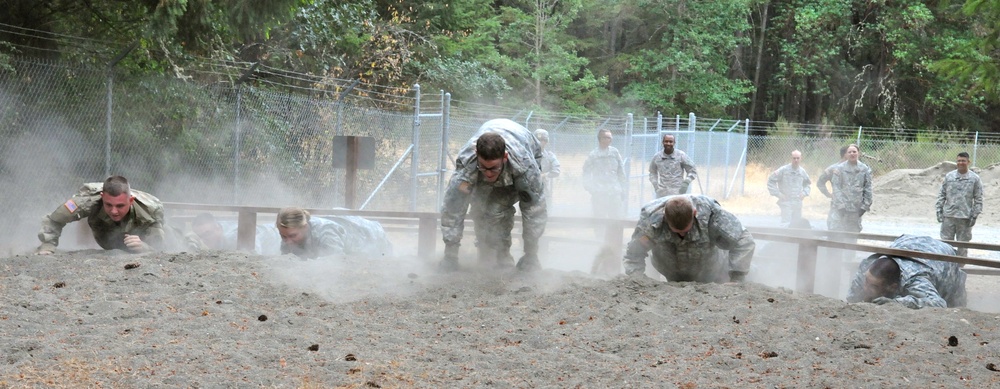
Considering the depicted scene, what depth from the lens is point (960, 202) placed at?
12.2 meters

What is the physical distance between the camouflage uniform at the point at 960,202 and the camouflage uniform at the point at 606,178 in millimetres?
4045

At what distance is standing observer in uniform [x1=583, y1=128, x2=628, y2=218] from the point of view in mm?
13258

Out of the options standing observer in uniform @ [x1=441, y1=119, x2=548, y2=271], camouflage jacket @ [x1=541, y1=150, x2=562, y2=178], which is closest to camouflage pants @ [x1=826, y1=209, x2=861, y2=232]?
camouflage jacket @ [x1=541, y1=150, x2=562, y2=178]

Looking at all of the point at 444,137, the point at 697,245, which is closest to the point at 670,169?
the point at 444,137

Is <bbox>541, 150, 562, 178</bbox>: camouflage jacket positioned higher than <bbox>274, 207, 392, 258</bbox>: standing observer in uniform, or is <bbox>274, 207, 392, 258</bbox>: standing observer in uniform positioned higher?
<bbox>541, 150, 562, 178</bbox>: camouflage jacket

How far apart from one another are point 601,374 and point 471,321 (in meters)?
1.39

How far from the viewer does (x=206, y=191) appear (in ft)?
38.5

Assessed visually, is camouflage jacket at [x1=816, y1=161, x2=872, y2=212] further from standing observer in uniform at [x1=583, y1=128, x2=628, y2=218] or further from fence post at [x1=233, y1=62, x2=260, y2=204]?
fence post at [x1=233, y1=62, x2=260, y2=204]

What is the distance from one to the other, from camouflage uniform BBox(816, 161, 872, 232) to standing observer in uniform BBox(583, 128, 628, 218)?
9.09ft

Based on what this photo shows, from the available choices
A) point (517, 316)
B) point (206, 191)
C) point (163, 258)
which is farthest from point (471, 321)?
point (206, 191)

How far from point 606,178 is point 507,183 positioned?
20.2 feet

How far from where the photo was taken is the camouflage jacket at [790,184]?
14953mm

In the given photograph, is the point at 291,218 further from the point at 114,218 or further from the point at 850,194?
the point at 850,194

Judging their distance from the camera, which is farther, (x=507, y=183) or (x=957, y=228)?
(x=957, y=228)
